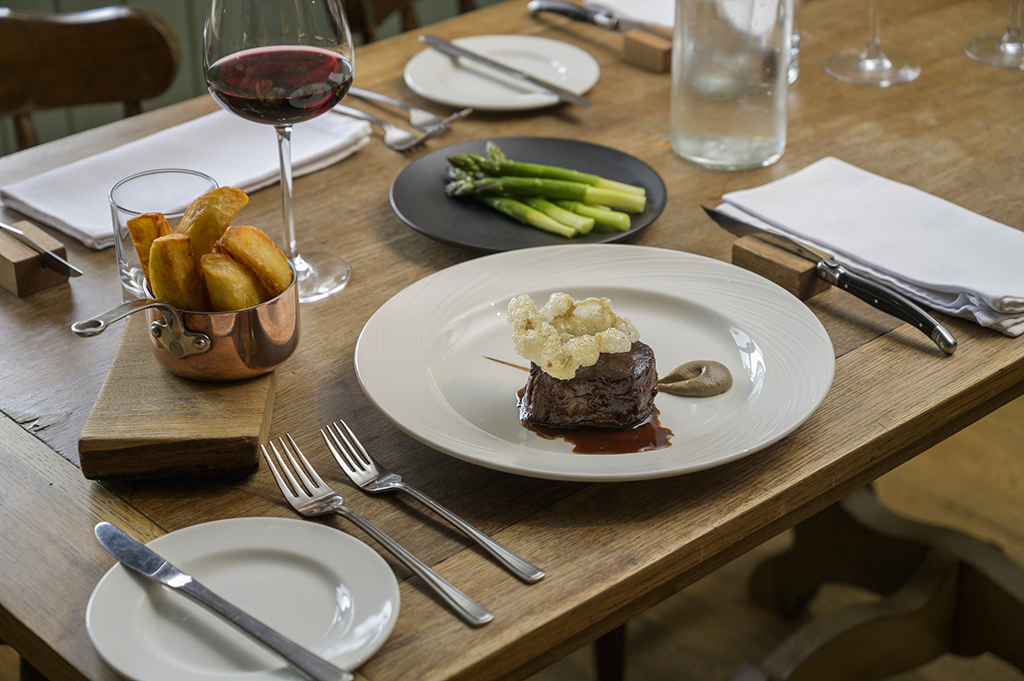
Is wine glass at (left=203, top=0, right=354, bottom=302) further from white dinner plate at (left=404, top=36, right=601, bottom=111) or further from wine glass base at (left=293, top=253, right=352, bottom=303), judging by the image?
white dinner plate at (left=404, top=36, right=601, bottom=111)

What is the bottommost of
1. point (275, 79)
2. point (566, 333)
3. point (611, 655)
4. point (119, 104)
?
point (611, 655)

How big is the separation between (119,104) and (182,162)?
181 cm

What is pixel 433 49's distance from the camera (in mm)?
1669

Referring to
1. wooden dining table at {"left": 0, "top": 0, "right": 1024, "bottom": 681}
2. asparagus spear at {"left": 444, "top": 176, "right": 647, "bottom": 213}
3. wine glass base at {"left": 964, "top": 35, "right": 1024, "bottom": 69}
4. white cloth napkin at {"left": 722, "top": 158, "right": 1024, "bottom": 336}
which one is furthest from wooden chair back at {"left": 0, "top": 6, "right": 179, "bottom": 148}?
wine glass base at {"left": 964, "top": 35, "right": 1024, "bottom": 69}

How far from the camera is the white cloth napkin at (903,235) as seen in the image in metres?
0.99

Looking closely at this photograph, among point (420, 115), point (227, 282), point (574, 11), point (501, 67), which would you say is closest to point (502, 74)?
point (501, 67)

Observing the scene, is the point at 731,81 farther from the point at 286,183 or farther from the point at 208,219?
the point at 208,219

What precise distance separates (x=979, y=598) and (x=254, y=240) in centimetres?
127

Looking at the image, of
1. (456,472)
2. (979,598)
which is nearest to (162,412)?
(456,472)

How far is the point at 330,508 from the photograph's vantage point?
0.74 meters

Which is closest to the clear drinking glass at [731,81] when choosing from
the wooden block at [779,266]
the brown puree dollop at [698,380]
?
the wooden block at [779,266]

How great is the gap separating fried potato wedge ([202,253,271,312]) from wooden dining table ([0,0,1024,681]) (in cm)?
12

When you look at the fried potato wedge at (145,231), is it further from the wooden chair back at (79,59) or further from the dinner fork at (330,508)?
the wooden chair back at (79,59)

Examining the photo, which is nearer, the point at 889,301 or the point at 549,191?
the point at 889,301
